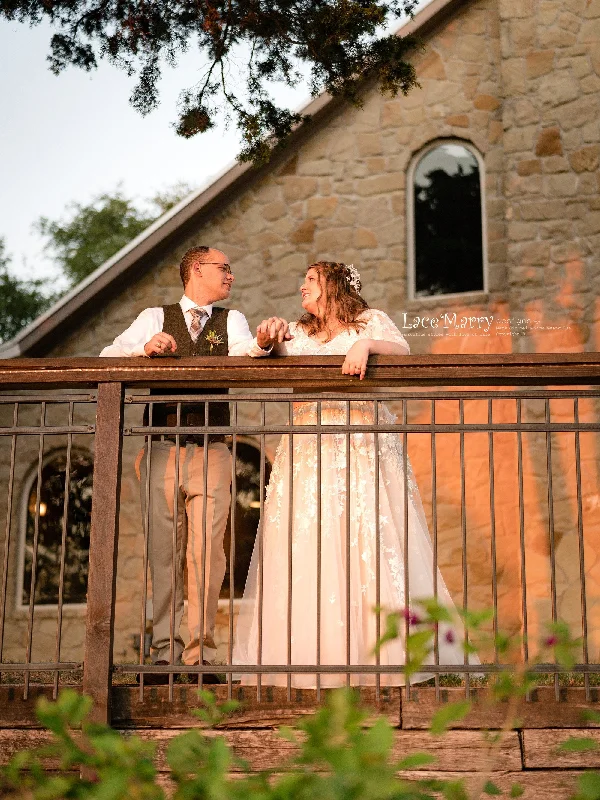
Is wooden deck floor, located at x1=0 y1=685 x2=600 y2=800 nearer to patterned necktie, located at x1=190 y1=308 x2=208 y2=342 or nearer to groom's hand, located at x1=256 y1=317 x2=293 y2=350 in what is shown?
groom's hand, located at x1=256 y1=317 x2=293 y2=350

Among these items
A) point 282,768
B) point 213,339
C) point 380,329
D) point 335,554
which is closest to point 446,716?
point 282,768

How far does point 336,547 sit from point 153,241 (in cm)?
570

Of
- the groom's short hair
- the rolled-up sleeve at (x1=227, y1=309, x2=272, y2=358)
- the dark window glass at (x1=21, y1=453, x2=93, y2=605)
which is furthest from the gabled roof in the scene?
the rolled-up sleeve at (x1=227, y1=309, x2=272, y2=358)

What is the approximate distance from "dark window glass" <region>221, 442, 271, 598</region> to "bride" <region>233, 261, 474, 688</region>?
15.7ft

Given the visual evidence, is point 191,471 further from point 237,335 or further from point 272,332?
point 272,332

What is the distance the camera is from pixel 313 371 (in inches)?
141

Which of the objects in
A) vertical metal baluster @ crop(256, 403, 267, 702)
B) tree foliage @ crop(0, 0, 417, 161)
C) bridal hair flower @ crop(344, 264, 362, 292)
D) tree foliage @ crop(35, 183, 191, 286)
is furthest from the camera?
tree foliage @ crop(35, 183, 191, 286)

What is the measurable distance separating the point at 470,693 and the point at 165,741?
104cm

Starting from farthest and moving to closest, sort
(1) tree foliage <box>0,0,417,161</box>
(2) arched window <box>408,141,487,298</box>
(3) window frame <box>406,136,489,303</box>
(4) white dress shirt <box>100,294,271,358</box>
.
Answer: (2) arched window <box>408,141,487,298</box>
(3) window frame <box>406,136,489,303</box>
(1) tree foliage <box>0,0,417,161</box>
(4) white dress shirt <box>100,294,271,358</box>

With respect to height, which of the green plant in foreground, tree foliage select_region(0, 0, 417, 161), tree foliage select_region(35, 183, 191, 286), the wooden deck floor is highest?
tree foliage select_region(35, 183, 191, 286)

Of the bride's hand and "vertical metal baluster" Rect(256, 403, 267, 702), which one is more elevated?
the bride's hand

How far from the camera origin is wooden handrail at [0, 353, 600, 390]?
3.51 meters

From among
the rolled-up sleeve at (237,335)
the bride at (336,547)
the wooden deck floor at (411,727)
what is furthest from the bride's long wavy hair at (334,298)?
the wooden deck floor at (411,727)

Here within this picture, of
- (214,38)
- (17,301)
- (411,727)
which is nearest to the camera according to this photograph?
(411,727)
